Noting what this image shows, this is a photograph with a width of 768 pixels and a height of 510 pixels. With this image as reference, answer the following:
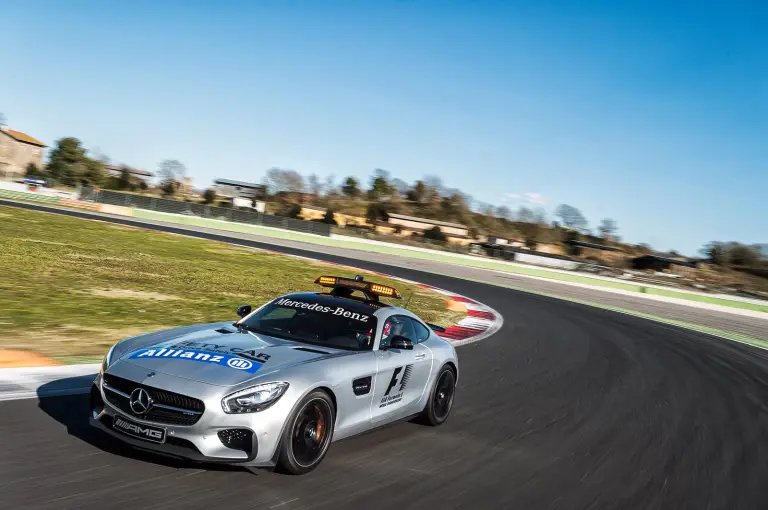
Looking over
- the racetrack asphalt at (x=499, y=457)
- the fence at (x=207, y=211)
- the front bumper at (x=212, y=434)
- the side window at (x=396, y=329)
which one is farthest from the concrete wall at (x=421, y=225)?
the front bumper at (x=212, y=434)

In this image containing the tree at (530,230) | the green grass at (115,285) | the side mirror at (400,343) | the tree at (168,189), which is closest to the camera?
the side mirror at (400,343)

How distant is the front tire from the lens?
17.8 ft

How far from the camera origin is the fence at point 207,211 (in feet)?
172

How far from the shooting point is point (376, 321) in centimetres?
711

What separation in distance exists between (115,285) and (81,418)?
10.6 metres

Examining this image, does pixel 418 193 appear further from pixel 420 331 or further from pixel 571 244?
pixel 420 331

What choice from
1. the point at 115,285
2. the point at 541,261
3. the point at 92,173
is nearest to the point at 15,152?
the point at 92,173

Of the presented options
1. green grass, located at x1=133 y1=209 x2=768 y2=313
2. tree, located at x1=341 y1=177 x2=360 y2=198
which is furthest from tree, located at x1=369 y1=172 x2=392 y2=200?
green grass, located at x1=133 y1=209 x2=768 y2=313

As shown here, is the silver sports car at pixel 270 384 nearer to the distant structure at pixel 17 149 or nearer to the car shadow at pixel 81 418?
the car shadow at pixel 81 418

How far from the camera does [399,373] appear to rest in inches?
276

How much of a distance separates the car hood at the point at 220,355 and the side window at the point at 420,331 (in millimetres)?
1555

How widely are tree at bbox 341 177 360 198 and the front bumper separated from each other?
125778 millimetres

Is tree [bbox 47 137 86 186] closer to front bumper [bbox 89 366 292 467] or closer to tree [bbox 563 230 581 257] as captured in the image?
tree [bbox 563 230 581 257]

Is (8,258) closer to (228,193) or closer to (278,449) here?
(278,449)
